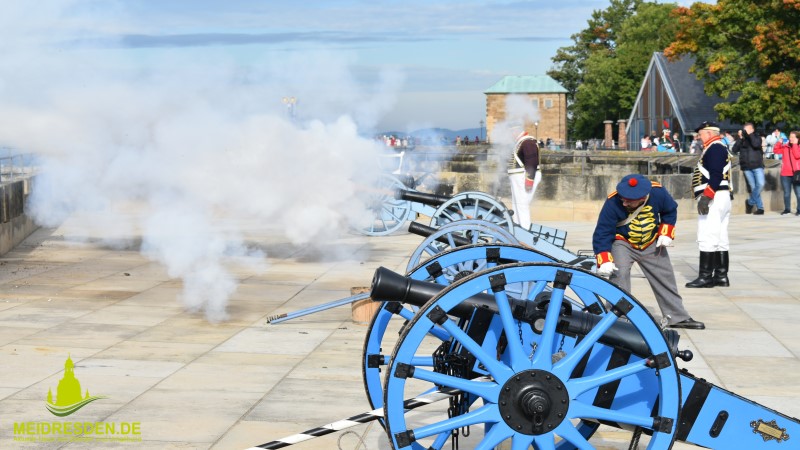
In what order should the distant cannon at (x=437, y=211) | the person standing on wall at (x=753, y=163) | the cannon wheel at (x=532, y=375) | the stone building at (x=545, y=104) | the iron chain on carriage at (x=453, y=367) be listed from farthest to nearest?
the stone building at (x=545, y=104) → the person standing on wall at (x=753, y=163) → the distant cannon at (x=437, y=211) → the iron chain on carriage at (x=453, y=367) → the cannon wheel at (x=532, y=375)

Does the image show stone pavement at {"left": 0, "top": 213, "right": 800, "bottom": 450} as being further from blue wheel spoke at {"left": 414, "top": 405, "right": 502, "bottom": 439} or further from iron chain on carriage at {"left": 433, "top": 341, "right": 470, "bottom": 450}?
blue wheel spoke at {"left": 414, "top": 405, "right": 502, "bottom": 439}

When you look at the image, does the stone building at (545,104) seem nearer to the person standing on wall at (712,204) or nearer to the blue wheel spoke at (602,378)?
the person standing on wall at (712,204)

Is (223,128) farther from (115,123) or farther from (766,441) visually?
(766,441)

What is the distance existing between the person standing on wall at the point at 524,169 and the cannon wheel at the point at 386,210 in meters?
1.67

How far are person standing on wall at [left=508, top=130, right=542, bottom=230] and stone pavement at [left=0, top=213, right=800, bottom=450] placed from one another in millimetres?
1944

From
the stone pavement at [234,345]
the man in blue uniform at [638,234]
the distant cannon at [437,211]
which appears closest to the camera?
the stone pavement at [234,345]

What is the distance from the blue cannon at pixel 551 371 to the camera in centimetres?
508

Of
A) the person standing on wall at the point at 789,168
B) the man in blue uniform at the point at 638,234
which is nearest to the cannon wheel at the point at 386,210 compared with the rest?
the man in blue uniform at the point at 638,234

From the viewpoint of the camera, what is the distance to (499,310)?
5.14 metres

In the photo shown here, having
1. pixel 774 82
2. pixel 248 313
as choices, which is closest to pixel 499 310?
pixel 248 313

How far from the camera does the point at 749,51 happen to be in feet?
136

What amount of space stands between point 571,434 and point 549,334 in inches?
18.6

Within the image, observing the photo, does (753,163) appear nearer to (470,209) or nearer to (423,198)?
(423,198)

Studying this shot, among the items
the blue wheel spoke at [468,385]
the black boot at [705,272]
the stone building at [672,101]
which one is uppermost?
the stone building at [672,101]
